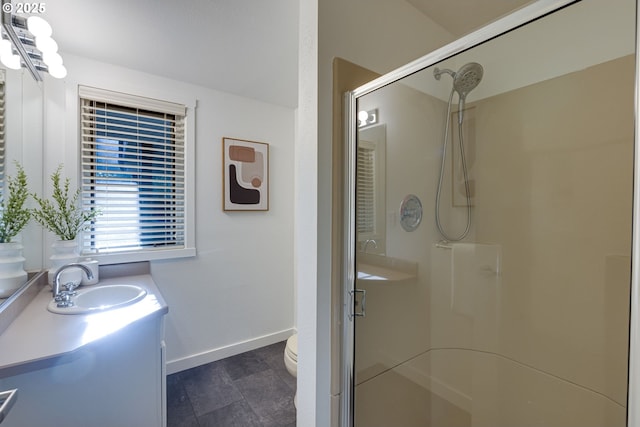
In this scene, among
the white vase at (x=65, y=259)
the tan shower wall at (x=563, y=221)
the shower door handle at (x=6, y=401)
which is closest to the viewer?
the shower door handle at (x=6, y=401)

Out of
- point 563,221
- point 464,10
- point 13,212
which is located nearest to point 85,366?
point 13,212

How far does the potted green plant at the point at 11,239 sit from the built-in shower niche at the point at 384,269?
65.2 inches

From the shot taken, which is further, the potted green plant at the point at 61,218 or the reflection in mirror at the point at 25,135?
the potted green plant at the point at 61,218

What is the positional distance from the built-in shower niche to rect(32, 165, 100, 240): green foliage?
1.81 meters

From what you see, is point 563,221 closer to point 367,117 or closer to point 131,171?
point 367,117

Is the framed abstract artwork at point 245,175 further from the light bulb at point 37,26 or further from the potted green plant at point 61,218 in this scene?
the light bulb at point 37,26

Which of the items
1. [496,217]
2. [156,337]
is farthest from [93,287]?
[496,217]

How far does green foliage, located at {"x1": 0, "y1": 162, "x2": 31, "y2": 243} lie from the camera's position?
1.34m

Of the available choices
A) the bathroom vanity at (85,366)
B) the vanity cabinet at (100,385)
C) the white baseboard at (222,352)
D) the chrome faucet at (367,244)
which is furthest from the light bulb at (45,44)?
the white baseboard at (222,352)

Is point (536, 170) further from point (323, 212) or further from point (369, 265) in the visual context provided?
point (323, 212)

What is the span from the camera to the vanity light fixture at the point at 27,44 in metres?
1.23

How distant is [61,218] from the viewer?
175cm

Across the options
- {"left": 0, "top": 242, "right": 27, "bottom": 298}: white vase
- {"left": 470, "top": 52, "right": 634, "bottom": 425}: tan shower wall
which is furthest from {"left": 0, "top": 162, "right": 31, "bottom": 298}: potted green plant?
{"left": 470, "top": 52, "right": 634, "bottom": 425}: tan shower wall

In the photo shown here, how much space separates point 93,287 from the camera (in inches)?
68.1
